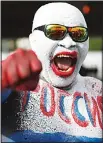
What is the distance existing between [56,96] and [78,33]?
0.91ft

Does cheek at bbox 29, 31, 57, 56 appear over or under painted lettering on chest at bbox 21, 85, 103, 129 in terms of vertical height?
over

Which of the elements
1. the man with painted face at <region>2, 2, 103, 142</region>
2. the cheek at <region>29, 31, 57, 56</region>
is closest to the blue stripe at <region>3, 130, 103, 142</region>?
the man with painted face at <region>2, 2, 103, 142</region>

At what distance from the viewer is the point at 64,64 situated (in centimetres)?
171

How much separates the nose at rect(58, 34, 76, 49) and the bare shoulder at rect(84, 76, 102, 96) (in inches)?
10.5

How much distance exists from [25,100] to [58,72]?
0.18 metres

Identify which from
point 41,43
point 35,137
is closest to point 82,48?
point 41,43

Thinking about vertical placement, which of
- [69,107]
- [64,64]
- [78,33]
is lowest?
[69,107]

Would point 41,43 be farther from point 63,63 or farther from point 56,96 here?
point 56,96

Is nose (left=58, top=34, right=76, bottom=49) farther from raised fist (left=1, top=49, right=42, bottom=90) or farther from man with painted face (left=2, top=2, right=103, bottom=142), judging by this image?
raised fist (left=1, top=49, right=42, bottom=90)

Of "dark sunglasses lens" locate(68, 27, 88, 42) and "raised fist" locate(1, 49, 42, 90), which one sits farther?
"dark sunglasses lens" locate(68, 27, 88, 42)

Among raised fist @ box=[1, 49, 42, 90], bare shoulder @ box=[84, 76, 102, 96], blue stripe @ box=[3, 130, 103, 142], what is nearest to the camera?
raised fist @ box=[1, 49, 42, 90]

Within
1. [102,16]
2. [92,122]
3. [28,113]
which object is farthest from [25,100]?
[102,16]

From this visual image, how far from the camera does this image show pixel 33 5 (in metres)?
4.60

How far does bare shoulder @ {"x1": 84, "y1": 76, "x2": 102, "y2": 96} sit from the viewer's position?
6.19 feet
